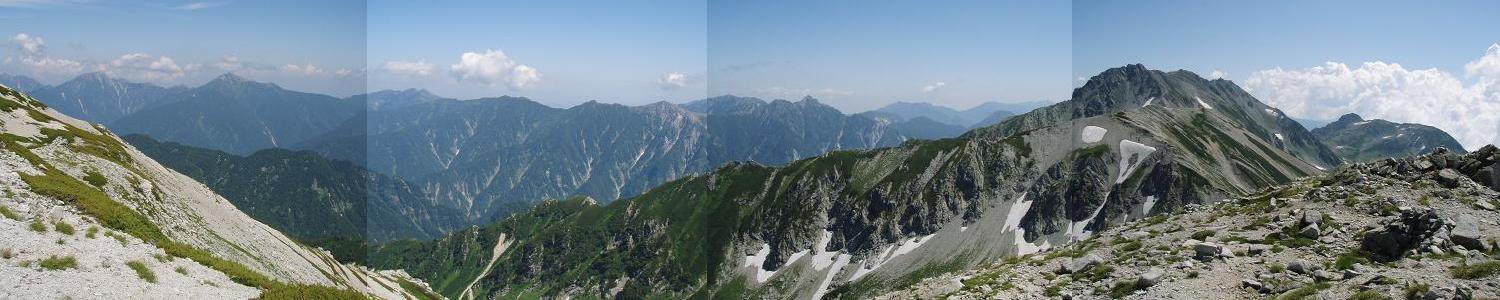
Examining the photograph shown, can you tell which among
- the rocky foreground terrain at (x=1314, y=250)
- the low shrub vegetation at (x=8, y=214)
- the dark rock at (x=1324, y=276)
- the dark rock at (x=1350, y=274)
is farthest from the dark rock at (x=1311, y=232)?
the low shrub vegetation at (x=8, y=214)

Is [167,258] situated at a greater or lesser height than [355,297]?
greater

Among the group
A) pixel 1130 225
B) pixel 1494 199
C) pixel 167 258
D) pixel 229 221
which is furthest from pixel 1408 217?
pixel 229 221

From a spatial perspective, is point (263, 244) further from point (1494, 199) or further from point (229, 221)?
point (1494, 199)

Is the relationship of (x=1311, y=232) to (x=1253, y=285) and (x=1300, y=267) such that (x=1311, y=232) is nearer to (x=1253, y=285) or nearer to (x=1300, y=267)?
(x=1300, y=267)

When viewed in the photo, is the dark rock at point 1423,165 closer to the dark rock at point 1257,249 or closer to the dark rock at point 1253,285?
the dark rock at point 1257,249

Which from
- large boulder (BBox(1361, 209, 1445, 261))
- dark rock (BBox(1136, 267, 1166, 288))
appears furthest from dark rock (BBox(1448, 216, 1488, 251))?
dark rock (BBox(1136, 267, 1166, 288))
